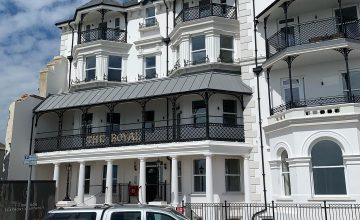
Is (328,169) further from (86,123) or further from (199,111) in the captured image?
(86,123)

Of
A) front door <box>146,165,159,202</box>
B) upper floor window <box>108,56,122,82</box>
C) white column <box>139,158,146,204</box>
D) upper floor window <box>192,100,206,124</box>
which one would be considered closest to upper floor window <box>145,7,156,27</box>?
upper floor window <box>108,56,122,82</box>

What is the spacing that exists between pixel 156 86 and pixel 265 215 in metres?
9.82

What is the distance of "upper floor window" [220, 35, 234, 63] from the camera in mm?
22641

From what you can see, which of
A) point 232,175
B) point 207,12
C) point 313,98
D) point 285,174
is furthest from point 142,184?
point 207,12

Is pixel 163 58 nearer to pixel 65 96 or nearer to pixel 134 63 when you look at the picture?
pixel 134 63

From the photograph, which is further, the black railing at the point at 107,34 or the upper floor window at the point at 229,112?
the black railing at the point at 107,34

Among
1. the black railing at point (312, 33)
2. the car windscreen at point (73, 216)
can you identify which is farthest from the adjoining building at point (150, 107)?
the car windscreen at point (73, 216)

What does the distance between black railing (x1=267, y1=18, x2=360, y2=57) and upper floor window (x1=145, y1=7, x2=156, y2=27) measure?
9.14 meters

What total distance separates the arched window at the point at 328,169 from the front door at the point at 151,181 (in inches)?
383

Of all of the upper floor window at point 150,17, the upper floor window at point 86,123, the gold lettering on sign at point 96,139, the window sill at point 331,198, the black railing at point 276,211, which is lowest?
the black railing at point 276,211

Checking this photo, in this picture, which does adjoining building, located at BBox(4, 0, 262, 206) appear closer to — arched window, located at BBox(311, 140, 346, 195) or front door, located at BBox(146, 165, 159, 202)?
front door, located at BBox(146, 165, 159, 202)

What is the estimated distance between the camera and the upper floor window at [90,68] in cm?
2634

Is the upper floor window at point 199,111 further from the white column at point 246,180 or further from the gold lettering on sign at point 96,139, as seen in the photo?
the gold lettering on sign at point 96,139

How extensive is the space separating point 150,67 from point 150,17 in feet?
12.3
